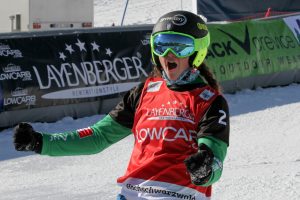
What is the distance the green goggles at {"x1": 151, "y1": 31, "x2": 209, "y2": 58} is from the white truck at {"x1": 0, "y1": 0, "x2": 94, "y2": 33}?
13.8 m

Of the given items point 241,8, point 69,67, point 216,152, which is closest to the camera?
point 216,152

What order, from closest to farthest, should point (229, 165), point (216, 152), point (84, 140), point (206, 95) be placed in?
point (216, 152) → point (206, 95) → point (84, 140) → point (229, 165)

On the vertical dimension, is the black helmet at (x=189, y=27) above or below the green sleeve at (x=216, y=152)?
above

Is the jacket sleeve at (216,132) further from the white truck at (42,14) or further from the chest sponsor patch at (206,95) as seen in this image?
the white truck at (42,14)

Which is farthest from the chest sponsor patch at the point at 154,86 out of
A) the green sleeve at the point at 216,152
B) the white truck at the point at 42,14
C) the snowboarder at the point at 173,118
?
the white truck at the point at 42,14

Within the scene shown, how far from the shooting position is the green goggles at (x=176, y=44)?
2.83 m

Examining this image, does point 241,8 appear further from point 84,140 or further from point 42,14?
point 84,140

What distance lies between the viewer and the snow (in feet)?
21.5

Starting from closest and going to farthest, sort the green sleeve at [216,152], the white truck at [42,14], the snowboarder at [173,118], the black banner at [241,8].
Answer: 1. the green sleeve at [216,152]
2. the snowboarder at [173,118]
3. the white truck at [42,14]
4. the black banner at [241,8]

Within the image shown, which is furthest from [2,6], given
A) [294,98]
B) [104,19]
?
[104,19]

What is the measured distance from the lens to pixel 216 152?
2.59 meters

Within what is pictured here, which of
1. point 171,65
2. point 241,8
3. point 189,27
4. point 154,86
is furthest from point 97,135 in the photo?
point 241,8

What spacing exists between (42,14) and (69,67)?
6196 millimetres

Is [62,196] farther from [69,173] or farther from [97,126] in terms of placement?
[97,126]
